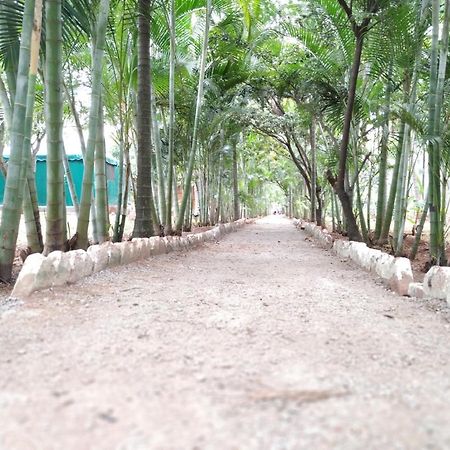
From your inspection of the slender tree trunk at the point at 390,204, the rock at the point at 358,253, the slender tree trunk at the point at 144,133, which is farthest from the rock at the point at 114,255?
the slender tree trunk at the point at 390,204

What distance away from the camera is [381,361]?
6.53 ft

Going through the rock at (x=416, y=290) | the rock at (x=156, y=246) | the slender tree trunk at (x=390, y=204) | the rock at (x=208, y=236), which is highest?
the slender tree trunk at (x=390, y=204)

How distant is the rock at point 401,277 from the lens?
148 inches

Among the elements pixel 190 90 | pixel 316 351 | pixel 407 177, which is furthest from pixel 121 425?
pixel 190 90

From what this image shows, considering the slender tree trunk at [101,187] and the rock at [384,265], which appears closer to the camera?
the rock at [384,265]

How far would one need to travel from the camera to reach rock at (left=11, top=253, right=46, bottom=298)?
2984 millimetres

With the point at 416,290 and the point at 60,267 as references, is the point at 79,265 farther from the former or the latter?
the point at 416,290

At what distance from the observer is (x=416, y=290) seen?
3.58 m

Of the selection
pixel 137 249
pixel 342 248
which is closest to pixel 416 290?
pixel 137 249

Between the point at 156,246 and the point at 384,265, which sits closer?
the point at 384,265

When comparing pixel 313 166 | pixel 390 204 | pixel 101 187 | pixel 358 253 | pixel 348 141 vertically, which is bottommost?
pixel 358 253

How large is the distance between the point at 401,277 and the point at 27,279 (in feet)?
9.07

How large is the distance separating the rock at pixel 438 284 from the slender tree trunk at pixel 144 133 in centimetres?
369

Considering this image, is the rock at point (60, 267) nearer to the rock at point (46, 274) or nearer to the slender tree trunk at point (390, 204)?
the rock at point (46, 274)
